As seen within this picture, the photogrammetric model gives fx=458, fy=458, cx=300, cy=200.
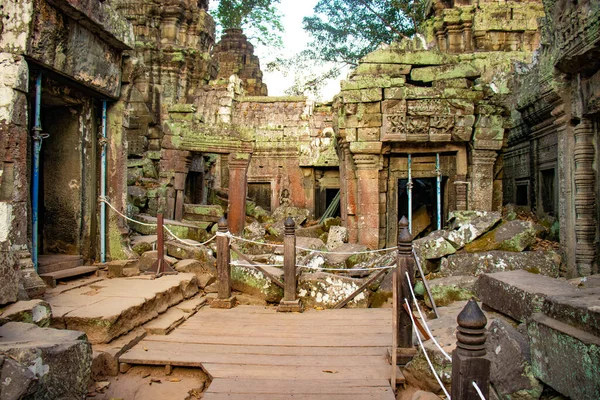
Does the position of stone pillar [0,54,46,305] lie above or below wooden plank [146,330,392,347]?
above

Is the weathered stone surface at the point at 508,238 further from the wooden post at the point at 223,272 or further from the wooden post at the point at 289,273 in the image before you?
the wooden post at the point at 223,272

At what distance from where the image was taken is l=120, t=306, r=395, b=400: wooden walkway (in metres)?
3.80

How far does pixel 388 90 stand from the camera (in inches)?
342

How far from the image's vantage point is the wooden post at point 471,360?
214 centimetres

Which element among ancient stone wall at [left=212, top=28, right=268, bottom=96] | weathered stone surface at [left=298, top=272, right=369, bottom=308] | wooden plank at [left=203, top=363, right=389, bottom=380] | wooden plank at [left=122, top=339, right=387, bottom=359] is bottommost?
wooden plank at [left=203, top=363, right=389, bottom=380]

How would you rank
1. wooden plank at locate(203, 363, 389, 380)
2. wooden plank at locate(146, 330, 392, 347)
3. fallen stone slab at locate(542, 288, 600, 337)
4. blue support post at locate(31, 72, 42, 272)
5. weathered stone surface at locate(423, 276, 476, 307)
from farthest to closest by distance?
weathered stone surface at locate(423, 276, 476, 307) → blue support post at locate(31, 72, 42, 272) → wooden plank at locate(146, 330, 392, 347) → wooden plank at locate(203, 363, 389, 380) → fallen stone slab at locate(542, 288, 600, 337)

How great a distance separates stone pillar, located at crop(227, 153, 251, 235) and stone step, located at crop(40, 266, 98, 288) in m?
5.83

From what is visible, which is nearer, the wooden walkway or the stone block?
the wooden walkway

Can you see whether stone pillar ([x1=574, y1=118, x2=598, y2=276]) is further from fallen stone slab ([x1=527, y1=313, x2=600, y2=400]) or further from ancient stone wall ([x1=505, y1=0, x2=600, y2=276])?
fallen stone slab ([x1=527, y1=313, x2=600, y2=400])

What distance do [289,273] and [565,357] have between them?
12.8 ft


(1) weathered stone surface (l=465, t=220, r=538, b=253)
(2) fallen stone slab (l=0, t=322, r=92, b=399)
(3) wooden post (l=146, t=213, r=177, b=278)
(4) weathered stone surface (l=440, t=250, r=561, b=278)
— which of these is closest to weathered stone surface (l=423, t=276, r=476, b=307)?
(4) weathered stone surface (l=440, t=250, r=561, b=278)

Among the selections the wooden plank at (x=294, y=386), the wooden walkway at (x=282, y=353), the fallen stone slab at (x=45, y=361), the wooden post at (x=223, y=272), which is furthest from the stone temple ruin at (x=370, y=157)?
the wooden plank at (x=294, y=386)

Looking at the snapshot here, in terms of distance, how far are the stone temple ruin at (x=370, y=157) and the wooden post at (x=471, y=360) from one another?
1.07 m

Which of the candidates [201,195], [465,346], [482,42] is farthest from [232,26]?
[465,346]
